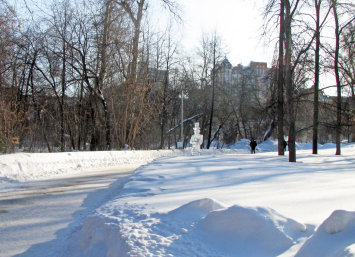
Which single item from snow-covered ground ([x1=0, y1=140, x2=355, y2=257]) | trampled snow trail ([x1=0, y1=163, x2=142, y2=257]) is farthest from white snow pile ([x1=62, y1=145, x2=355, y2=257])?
trampled snow trail ([x1=0, y1=163, x2=142, y2=257])

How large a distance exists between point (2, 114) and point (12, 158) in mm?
7284

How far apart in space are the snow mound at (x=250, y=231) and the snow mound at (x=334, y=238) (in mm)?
337

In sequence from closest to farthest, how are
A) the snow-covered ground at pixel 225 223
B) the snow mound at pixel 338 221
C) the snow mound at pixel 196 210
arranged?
the snow mound at pixel 338 221
the snow-covered ground at pixel 225 223
the snow mound at pixel 196 210

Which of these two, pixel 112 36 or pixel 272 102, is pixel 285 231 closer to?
pixel 272 102

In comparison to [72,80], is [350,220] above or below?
below

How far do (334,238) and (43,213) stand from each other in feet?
16.3

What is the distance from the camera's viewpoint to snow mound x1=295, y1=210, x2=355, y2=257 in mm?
2290

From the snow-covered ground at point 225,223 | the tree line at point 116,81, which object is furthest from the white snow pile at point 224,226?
the tree line at point 116,81

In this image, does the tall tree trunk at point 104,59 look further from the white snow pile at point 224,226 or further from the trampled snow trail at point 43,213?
the white snow pile at point 224,226

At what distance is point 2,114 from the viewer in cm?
1550

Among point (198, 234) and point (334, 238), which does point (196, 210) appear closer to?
point (198, 234)

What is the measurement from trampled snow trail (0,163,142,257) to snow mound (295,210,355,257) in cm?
294

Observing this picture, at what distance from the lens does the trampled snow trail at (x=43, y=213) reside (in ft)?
12.8

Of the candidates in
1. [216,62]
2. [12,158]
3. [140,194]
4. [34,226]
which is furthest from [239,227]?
[216,62]
